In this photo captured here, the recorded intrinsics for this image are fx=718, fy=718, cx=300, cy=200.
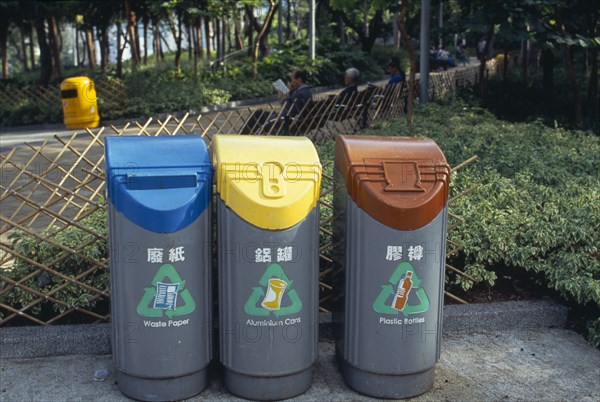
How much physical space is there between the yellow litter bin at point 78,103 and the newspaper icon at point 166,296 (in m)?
14.3

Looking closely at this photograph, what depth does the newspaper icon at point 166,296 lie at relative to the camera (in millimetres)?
3686

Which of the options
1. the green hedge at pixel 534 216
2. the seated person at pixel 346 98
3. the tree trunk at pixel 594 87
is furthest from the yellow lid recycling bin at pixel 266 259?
the tree trunk at pixel 594 87

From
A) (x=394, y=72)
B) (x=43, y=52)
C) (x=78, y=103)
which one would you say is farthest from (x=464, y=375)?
(x=43, y=52)

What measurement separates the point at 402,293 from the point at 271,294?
2.30ft

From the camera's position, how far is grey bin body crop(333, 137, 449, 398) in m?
3.80

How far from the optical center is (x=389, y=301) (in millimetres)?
3834

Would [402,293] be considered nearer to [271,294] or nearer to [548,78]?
[271,294]

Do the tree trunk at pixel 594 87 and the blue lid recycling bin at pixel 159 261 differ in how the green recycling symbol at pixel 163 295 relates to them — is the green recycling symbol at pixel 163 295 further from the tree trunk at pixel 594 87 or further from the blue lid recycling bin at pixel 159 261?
the tree trunk at pixel 594 87

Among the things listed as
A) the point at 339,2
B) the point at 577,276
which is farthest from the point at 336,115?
the point at 577,276

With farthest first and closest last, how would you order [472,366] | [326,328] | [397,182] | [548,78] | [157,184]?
[548,78]
[326,328]
[472,366]
[397,182]
[157,184]

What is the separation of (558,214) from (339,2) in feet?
21.5

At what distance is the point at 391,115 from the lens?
13.8 metres

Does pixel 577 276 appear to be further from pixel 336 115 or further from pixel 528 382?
pixel 336 115

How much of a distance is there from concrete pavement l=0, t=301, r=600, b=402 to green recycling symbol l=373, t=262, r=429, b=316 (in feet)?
1.75
